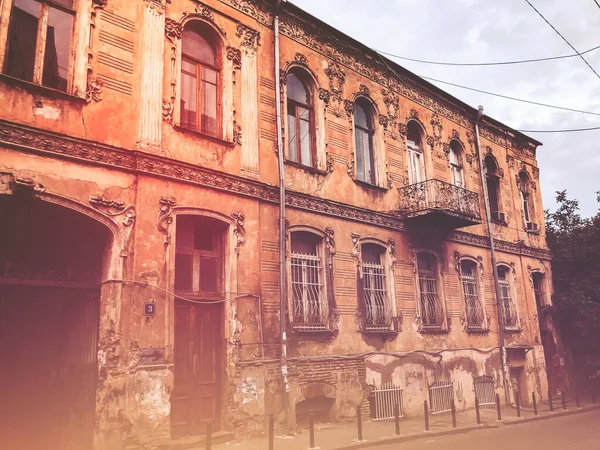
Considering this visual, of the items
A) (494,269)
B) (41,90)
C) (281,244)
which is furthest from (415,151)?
(41,90)

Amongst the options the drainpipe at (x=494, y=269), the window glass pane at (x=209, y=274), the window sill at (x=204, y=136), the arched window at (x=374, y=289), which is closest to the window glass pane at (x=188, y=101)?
the window sill at (x=204, y=136)

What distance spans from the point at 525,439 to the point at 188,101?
9948 millimetres

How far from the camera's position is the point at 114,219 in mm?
8477

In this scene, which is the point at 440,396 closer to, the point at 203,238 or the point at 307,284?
the point at 307,284

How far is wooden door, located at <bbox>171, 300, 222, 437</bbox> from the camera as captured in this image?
9047mm

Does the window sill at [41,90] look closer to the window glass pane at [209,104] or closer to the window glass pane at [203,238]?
the window glass pane at [209,104]

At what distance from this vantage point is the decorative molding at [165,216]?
9031 millimetres

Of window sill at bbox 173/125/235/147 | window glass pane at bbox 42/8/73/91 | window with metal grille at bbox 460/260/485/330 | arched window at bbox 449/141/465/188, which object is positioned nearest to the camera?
window glass pane at bbox 42/8/73/91

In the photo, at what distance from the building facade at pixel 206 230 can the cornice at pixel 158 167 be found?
0.04 metres

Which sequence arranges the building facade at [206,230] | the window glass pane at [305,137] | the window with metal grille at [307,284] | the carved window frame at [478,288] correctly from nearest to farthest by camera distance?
the building facade at [206,230] → the window with metal grille at [307,284] → the window glass pane at [305,137] → the carved window frame at [478,288]

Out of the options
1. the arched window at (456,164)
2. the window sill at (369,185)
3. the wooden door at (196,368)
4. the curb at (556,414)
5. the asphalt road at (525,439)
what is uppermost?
the arched window at (456,164)

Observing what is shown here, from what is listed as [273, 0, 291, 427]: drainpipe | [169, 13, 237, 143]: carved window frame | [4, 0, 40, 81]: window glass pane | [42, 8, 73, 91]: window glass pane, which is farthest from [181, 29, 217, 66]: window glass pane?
[4, 0, 40, 81]: window glass pane

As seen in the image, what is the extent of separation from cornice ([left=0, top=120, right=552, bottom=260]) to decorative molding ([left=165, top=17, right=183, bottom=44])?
8.86ft

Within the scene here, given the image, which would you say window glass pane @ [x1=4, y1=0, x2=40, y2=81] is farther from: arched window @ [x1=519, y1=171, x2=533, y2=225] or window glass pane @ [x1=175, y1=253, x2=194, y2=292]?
arched window @ [x1=519, y1=171, x2=533, y2=225]
